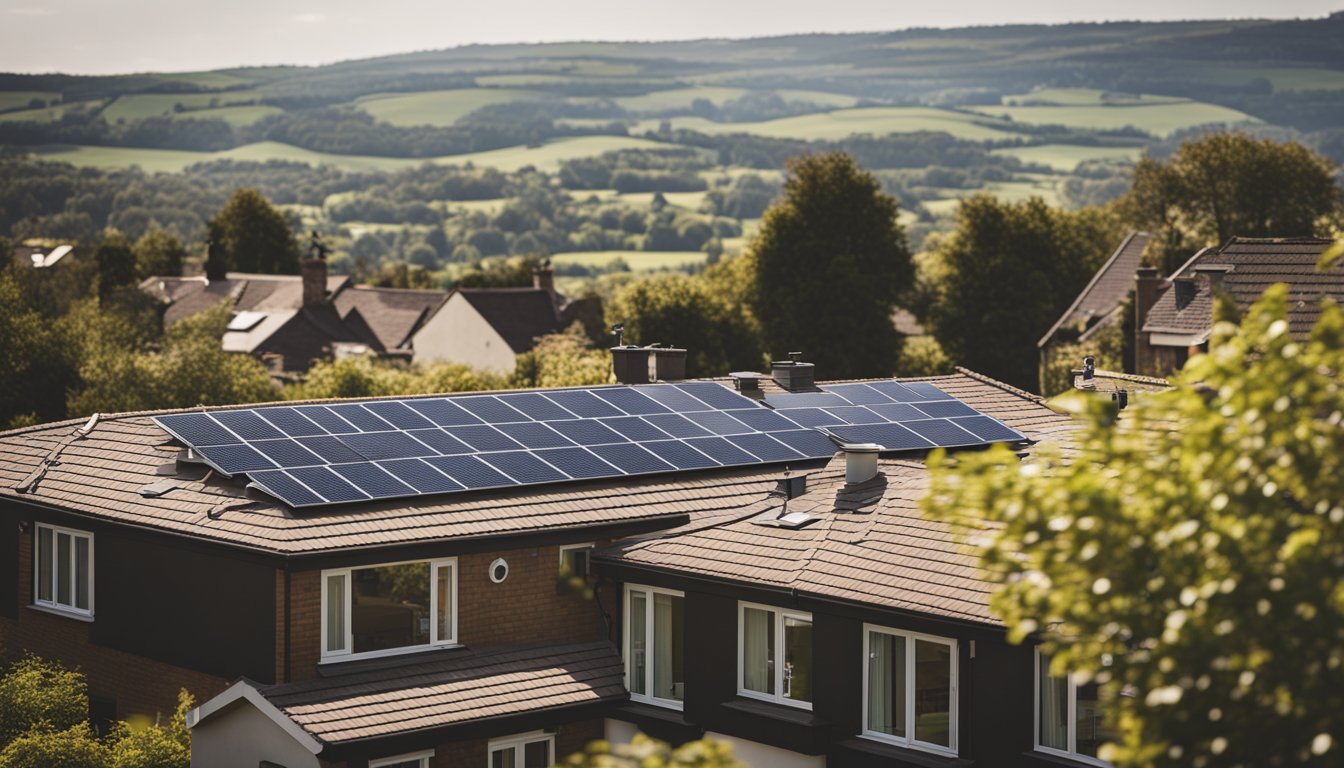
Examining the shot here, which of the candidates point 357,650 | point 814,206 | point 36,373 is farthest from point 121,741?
point 814,206

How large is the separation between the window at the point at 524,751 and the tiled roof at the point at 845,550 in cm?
287

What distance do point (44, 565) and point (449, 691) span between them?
28.2ft

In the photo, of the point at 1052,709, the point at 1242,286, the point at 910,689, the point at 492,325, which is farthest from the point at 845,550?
the point at 492,325

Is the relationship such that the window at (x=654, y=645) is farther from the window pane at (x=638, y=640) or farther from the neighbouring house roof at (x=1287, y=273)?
the neighbouring house roof at (x=1287, y=273)

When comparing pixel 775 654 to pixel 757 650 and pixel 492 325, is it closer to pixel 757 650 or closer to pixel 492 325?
pixel 757 650

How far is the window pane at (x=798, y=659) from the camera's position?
23031mm

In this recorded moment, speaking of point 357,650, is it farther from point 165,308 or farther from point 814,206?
point 165,308

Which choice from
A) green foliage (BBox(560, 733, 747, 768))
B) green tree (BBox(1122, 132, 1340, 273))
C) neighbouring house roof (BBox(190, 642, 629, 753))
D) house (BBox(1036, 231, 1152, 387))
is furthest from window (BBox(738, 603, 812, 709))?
green tree (BBox(1122, 132, 1340, 273))

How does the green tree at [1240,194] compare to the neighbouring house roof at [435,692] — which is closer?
the neighbouring house roof at [435,692]

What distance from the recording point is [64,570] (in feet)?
88.2

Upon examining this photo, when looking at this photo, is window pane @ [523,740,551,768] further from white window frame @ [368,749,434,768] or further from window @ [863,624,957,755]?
window @ [863,624,957,755]

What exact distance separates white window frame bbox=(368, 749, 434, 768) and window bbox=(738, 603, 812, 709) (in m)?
4.50

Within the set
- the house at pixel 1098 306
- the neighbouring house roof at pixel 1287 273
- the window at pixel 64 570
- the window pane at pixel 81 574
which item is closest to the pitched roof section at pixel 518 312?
the house at pixel 1098 306

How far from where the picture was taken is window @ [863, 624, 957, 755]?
21.6 meters
